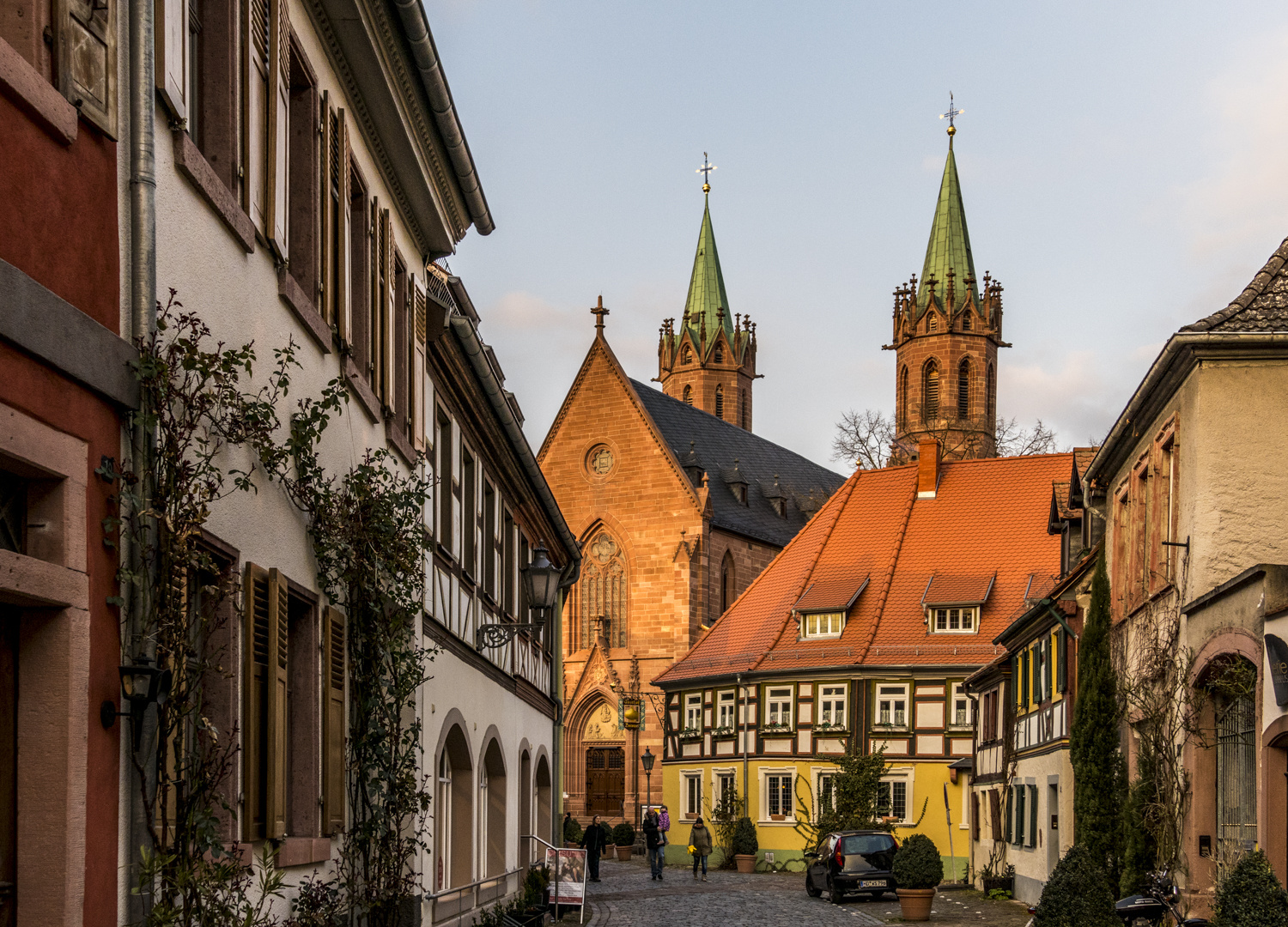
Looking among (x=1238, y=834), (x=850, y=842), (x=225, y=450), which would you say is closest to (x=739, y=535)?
(x=850, y=842)

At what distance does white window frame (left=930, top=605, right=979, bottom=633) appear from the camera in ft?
139

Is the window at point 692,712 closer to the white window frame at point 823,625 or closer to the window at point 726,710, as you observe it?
the window at point 726,710

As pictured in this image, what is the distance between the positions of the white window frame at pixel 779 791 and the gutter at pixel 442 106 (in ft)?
99.4

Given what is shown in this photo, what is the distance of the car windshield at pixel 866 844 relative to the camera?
29391 mm

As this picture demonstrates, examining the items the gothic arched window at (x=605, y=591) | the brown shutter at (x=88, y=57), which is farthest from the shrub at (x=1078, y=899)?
the gothic arched window at (x=605, y=591)

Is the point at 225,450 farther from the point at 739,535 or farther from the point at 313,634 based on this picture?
the point at 739,535

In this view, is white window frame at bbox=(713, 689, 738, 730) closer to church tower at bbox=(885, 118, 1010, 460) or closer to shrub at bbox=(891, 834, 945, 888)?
shrub at bbox=(891, 834, 945, 888)

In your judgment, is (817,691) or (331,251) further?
(817,691)

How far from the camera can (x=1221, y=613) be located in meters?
15.1

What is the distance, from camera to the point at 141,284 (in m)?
5.62

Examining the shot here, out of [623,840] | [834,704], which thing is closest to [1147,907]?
[834,704]

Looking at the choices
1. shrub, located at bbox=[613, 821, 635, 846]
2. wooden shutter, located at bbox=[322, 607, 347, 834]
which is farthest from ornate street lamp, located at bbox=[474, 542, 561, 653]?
shrub, located at bbox=[613, 821, 635, 846]

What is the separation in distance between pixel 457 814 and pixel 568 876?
476 centimetres

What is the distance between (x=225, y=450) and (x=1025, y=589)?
37793 mm
